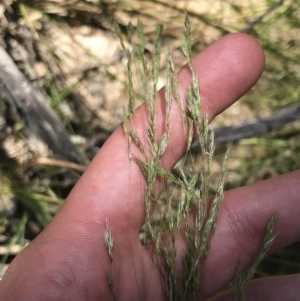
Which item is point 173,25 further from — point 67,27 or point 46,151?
point 46,151

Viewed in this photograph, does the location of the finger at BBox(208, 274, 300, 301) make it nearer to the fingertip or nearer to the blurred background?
the blurred background

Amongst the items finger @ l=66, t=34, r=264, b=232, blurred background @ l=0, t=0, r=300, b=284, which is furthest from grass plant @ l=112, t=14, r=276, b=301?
blurred background @ l=0, t=0, r=300, b=284

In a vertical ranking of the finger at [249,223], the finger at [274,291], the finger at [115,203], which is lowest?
the finger at [274,291]

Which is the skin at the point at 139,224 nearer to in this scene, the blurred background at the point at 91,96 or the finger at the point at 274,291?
the finger at the point at 274,291

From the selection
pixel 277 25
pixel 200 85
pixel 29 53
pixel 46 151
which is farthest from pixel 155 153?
pixel 277 25

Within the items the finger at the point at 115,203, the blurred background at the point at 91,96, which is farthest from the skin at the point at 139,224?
the blurred background at the point at 91,96

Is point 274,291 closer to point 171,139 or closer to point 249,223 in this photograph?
point 249,223
